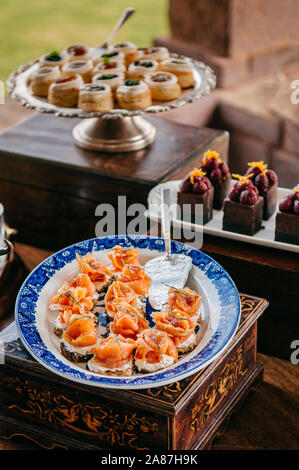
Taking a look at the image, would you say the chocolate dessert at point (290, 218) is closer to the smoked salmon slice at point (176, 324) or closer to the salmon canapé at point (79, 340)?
the smoked salmon slice at point (176, 324)

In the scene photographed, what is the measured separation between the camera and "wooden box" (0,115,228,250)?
194 cm

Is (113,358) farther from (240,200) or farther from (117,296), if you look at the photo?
(240,200)

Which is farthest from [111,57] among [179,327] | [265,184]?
[179,327]

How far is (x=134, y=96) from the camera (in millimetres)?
1878

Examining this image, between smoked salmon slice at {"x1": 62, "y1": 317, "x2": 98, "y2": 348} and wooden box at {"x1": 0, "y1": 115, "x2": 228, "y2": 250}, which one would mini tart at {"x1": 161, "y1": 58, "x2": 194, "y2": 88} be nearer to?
wooden box at {"x1": 0, "y1": 115, "x2": 228, "y2": 250}

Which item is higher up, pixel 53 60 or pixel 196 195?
pixel 53 60

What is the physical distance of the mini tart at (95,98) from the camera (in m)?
1.87

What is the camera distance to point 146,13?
6.21 meters

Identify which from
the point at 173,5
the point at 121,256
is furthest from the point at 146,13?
the point at 121,256

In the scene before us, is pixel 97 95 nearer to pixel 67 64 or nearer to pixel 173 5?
pixel 67 64

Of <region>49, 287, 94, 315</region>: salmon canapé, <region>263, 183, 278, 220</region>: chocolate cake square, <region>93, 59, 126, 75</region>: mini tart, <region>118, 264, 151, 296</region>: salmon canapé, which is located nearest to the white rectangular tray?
<region>263, 183, 278, 220</region>: chocolate cake square

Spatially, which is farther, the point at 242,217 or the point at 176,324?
the point at 242,217

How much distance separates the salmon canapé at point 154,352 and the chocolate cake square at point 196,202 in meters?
0.49

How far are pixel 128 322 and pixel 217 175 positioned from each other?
578 millimetres
